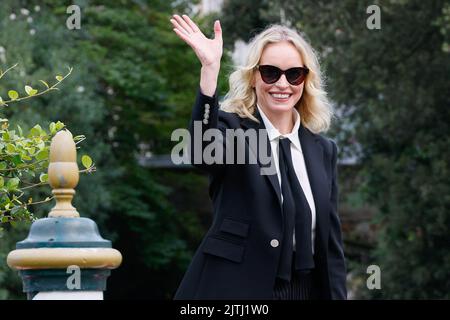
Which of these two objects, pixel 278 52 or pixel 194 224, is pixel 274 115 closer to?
pixel 278 52

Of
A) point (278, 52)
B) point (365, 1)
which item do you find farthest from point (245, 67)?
point (365, 1)

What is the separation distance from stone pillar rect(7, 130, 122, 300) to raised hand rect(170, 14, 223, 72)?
0.91 meters

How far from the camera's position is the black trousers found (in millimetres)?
5445

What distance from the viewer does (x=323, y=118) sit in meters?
6.00

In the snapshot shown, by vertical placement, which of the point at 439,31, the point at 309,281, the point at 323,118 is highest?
the point at 439,31

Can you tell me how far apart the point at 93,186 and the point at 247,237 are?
22.3 m

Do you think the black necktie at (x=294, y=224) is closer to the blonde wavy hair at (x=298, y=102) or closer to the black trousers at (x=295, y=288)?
the black trousers at (x=295, y=288)

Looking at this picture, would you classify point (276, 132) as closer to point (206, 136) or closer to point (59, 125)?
point (206, 136)

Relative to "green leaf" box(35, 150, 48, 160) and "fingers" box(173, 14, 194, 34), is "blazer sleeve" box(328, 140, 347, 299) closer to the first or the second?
"fingers" box(173, 14, 194, 34)

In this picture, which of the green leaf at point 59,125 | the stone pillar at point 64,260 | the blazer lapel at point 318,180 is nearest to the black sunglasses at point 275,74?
the blazer lapel at point 318,180

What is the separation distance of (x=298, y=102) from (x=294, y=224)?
77 centimetres

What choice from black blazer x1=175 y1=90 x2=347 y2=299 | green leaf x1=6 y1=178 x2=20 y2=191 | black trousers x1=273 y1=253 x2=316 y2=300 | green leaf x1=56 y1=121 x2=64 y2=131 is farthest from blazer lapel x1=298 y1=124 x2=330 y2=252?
green leaf x1=6 y1=178 x2=20 y2=191

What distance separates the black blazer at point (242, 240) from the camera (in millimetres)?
5430

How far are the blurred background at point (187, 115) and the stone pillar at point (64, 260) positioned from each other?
11.5 meters
